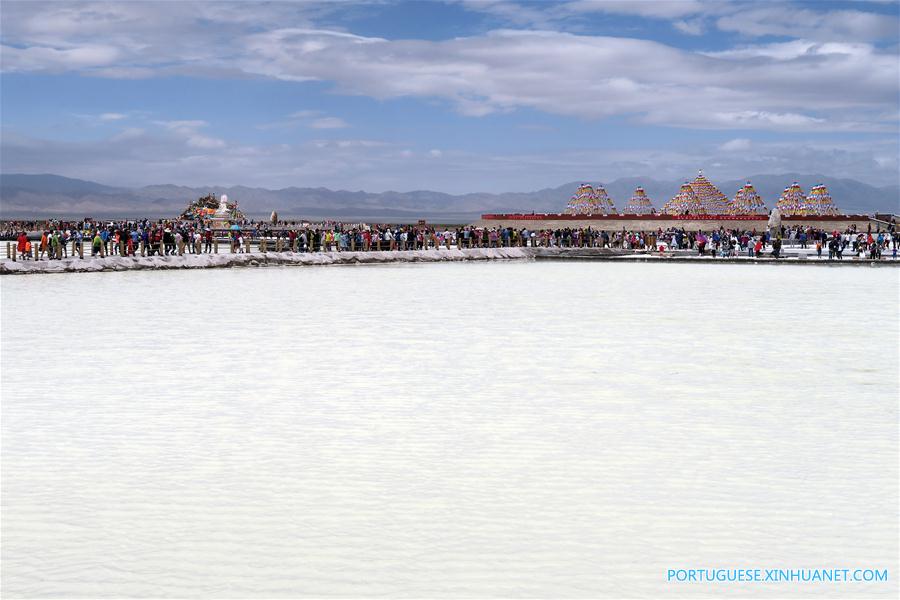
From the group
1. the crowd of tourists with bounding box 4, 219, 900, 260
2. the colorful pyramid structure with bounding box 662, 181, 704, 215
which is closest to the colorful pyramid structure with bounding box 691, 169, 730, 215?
the colorful pyramid structure with bounding box 662, 181, 704, 215

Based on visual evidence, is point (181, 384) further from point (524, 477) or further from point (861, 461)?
point (861, 461)

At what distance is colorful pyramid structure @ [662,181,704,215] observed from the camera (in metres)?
84.7

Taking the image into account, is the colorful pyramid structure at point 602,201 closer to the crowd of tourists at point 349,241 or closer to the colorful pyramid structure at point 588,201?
the colorful pyramid structure at point 588,201

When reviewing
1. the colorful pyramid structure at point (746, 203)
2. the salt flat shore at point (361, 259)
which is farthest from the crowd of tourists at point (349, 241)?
the colorful pyramid structure at point (746, 203)

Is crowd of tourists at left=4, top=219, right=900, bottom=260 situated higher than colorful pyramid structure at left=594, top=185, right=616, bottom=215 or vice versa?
colorful pyramid structure at left=594, top=185, right=616, bottom=215

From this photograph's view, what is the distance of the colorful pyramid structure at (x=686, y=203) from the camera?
84.7m

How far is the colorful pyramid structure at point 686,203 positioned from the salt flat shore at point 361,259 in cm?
3408

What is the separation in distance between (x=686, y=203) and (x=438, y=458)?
8070 centimetres

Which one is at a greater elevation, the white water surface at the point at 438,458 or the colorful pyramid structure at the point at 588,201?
the colorful pyramid structure at the point at 588,201

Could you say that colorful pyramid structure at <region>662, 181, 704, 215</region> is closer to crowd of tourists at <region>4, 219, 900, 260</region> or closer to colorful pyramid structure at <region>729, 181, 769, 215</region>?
colorful pyramid structure at <region>729, 181, 769, 215</region>

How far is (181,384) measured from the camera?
1135cm

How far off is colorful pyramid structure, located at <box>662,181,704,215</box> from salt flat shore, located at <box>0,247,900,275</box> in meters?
34.1

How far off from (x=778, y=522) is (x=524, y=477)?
5.96 feet

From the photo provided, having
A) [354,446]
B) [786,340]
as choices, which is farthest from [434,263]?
[354,446]
